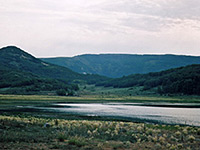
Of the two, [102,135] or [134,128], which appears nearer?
[102,135]

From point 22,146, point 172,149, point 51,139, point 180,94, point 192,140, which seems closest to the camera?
point 22,146

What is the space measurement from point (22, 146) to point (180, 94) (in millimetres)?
149171

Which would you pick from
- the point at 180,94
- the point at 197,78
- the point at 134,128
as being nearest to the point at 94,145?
the point at 134,128

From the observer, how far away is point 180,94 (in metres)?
164

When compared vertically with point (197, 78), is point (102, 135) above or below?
below

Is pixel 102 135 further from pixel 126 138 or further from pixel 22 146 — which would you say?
pixel 22 146

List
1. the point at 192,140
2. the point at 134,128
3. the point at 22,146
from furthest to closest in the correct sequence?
1. the point at 134,128
2. the point at 192,140
3. the point at 22,146

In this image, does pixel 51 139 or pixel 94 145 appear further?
pixel 51 139

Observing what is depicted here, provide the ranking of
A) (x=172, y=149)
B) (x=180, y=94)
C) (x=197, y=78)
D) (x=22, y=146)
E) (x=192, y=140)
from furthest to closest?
(x=197, y=78), (x=180, y=94), (x=192, y=140), (x=172, y=149), (x=22, y=146)

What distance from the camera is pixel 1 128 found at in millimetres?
34031

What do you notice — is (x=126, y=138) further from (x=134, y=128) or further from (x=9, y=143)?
(x=9, y=143)

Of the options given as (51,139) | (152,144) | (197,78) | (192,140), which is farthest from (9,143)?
(197,78)

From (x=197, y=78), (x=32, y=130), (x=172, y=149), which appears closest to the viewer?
(x=172, y=149)

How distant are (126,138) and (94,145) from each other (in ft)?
21.3
